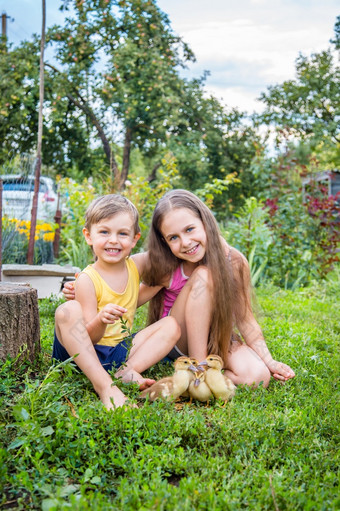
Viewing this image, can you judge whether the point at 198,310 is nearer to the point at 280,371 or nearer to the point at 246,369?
the point at 246,369

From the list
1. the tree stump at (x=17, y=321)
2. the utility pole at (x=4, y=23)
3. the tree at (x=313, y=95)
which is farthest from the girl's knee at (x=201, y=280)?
the tree at (x=313, y=95)

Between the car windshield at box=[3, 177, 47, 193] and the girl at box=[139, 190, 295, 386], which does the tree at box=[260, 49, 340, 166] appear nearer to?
the car windshield at box=[3, 177, 47, 193]

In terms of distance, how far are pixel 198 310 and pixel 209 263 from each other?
27 centimetres

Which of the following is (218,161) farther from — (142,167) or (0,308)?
(0,308)

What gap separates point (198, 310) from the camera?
268 cm

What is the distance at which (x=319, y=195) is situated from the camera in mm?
6406

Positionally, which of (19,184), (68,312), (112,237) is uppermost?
(19,184)

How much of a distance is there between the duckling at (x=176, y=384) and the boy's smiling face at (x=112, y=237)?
644 mm

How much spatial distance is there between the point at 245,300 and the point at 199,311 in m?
0.40

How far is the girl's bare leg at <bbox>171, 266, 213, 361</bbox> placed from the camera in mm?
2682

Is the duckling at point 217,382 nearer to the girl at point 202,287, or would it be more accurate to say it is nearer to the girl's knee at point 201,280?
the girl at point 202,287

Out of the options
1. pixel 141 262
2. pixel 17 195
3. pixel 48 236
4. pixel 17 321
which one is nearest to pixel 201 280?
pixel 141 262

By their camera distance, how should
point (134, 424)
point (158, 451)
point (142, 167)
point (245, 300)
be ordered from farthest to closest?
point (142, 167)
point (245, 300)
point (134, 424)
point (158, 451)

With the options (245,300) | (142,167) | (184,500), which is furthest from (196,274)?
(142,167)
